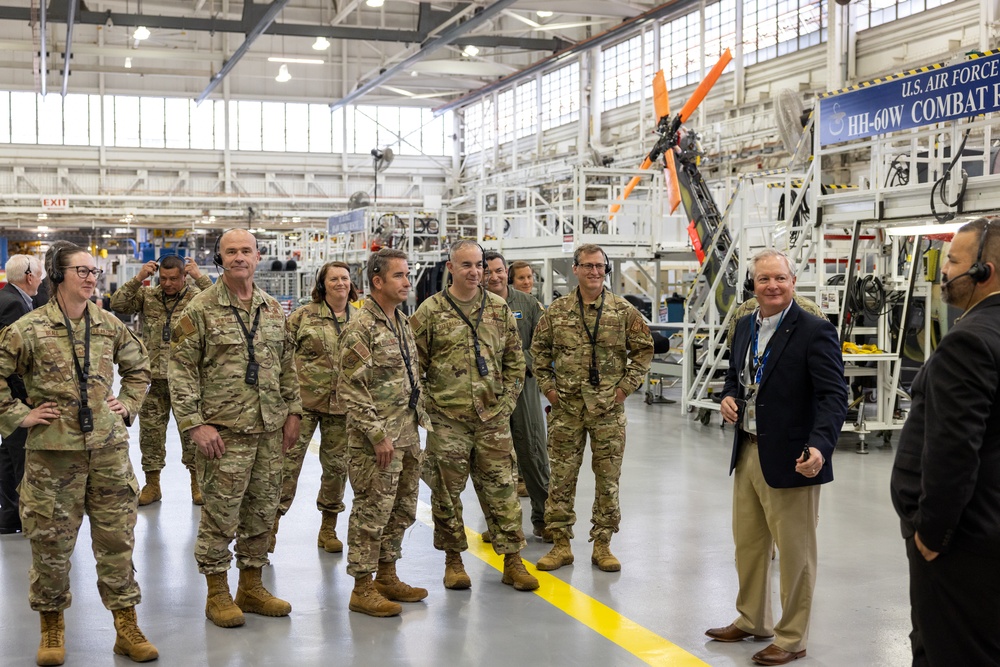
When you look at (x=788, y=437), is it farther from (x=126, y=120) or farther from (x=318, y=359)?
(x=126, y=120)

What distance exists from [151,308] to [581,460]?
350 cm

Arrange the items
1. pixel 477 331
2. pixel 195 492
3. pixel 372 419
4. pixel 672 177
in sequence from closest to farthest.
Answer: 1. pixel 372 419
2. pixel 477 331
3. pixel 195 492
4. pixel 672 177

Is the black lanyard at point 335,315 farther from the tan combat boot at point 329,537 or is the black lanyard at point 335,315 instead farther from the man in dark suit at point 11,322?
the man in dark suit at point 11,322

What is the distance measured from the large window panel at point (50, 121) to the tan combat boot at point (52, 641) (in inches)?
1232

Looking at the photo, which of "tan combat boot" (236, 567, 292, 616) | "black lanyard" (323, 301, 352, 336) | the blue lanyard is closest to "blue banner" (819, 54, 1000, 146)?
the blue lanyard

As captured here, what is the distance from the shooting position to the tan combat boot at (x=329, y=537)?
5902 millimetres

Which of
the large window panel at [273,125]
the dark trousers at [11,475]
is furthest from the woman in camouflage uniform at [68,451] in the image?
the large window panel at [273,125]

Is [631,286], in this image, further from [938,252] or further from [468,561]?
[468,561]

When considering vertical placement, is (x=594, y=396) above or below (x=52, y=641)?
above

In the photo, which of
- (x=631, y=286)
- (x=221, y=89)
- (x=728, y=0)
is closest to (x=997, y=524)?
(x=728, y=0)

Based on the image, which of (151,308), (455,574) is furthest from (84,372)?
(151,308)

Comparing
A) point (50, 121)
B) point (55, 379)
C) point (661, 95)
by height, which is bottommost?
point (55, 379)

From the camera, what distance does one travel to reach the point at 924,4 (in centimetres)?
1650

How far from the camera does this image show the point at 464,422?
16.3ft
